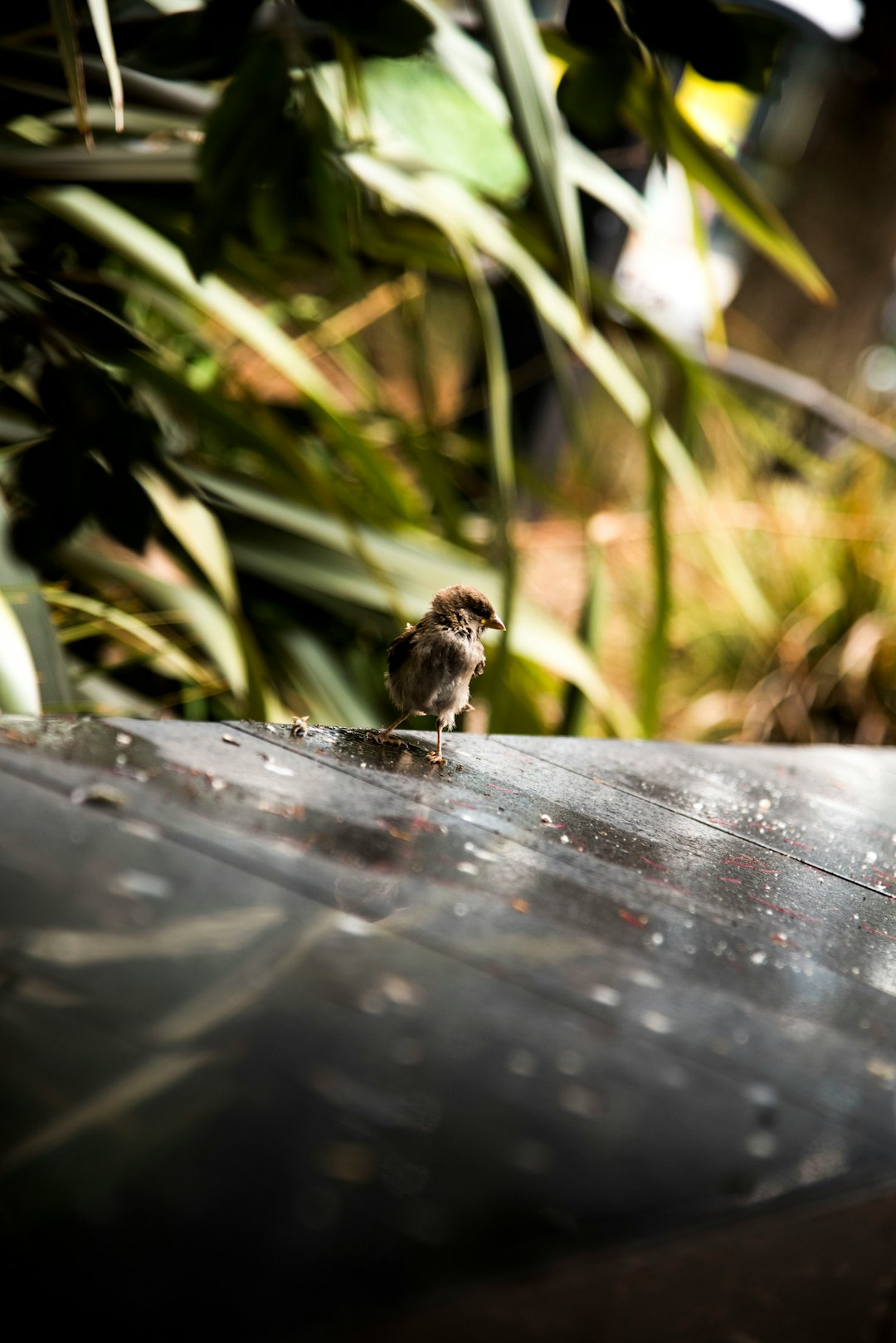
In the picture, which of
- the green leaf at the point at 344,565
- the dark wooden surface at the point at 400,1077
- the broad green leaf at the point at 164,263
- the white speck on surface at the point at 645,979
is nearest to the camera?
the dark wooden surface at the point at 400,1077

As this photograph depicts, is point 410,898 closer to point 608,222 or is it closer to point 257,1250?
point 257,1250

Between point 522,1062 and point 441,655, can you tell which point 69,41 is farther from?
point 522,1062

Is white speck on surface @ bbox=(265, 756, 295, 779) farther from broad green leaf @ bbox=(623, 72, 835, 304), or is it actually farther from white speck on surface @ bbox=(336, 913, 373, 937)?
broad green leaf @ bbox=(623, 72, 835, 304)

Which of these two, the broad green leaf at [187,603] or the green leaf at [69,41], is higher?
the green leaf at [69,41]

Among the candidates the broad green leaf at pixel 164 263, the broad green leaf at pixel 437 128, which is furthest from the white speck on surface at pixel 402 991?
the broad green leaf at pixel 437 128

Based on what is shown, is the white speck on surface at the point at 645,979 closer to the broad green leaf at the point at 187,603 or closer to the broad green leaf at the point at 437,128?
the broad green leaf at the point at 187,603
